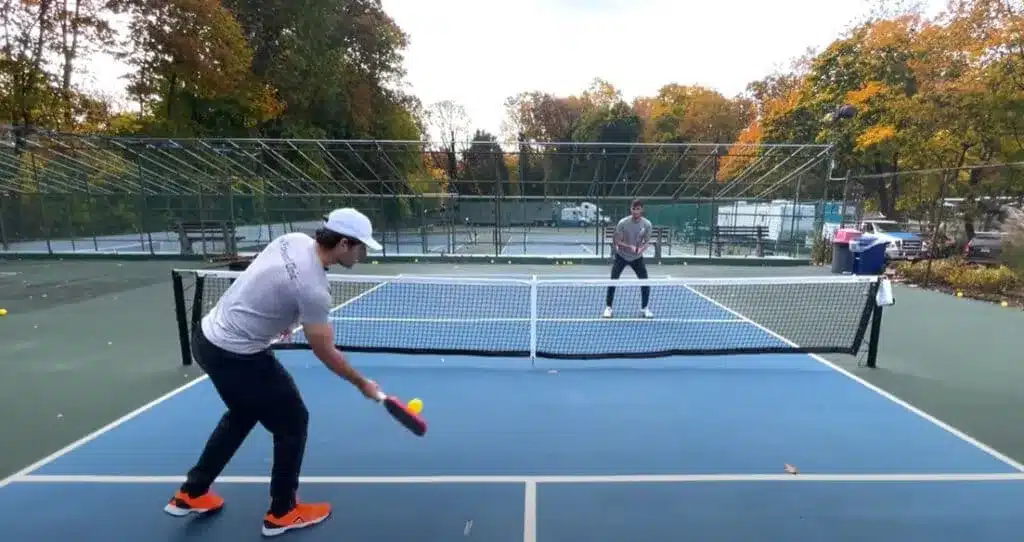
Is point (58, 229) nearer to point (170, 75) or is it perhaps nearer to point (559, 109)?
point (170, 75)

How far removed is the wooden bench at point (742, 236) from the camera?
18203 millimetres

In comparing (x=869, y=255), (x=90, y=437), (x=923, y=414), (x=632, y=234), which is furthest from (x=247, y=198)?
(x=923, y=414)

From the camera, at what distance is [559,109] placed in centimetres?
5841

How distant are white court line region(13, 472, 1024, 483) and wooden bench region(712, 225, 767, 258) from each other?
49.0ft

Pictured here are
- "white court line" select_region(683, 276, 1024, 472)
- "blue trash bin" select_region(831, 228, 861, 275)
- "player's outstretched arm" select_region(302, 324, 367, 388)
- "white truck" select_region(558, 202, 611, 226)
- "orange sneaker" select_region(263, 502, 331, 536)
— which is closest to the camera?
"player's outstretched arm" select_region(302, 324, 367, 388)

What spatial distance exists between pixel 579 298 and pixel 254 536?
309 inches

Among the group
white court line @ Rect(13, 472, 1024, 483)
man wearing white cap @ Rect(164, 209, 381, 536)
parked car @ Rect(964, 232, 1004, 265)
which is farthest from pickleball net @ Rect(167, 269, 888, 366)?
parked car @ Rect(964, 232, 1004, 265)

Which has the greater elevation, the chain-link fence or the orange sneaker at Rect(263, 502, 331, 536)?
the chain-link fence

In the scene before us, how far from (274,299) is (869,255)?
14128 millimetres

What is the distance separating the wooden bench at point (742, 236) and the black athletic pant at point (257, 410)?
55.5 feet

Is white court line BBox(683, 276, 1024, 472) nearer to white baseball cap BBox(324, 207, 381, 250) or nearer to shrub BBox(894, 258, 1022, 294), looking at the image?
white baseball cap BBox(324, 207, 381, 250)

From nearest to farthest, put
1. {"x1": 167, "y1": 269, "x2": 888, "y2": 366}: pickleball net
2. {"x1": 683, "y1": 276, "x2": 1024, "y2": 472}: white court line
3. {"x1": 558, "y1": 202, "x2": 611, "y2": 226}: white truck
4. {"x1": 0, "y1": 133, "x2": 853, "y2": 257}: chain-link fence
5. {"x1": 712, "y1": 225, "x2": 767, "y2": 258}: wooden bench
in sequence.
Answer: {"x1": 683, "y1": 276, "x2": 1024, "y2": 472}: white court line → {"x1": 167, "y1": 269, "x2": 888, "y2": 366}: pickleball net → {"x1": 0, "y1": 133, "x2": 853, "y2": 257}: chain-link fence → {"x1": 712, "y1": 225, "x2": 767, "y2": 258}: wooden bench → {"x1": 558, "y1": 202, "x2": 611, "y2": 226}: white truck

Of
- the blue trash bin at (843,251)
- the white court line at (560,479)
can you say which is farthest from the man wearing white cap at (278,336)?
the blue trash bin at (843,251)

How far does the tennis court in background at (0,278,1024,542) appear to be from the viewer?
10.6 feet
